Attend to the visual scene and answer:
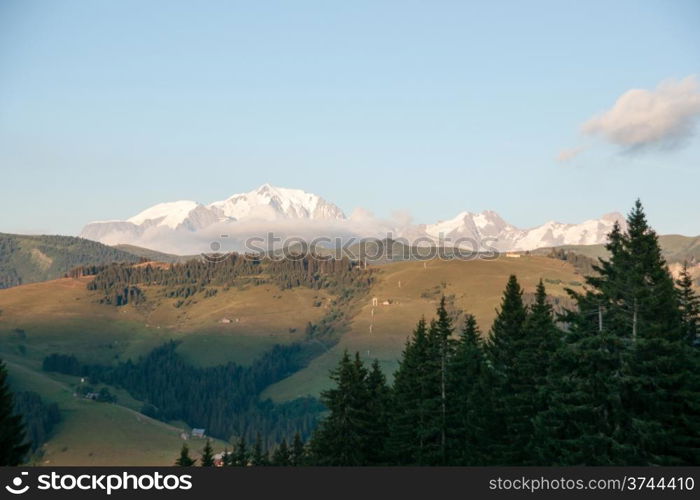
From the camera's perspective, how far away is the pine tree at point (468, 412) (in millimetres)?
69250

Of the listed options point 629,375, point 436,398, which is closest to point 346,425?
point 436,398

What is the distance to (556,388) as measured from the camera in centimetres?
5522

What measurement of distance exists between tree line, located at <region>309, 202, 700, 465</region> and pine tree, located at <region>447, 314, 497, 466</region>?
0.12 metres

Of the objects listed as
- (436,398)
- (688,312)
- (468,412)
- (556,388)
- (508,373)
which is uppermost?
(688,312)

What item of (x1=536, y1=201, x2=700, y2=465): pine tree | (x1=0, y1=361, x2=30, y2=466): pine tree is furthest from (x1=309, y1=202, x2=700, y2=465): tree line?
(x1=0, y1=361, x2=30, y2=466): pine tree

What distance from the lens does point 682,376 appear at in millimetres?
49656

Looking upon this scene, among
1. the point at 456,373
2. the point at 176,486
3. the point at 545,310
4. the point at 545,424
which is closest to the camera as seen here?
the point at 176,486

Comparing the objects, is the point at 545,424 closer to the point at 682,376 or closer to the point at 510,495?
the point at 682,376

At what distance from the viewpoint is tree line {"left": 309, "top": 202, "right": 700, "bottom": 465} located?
49812 mm

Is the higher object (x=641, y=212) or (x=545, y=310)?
(x=641, y=212)

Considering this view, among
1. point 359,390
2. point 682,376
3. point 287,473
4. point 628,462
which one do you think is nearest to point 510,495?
point 287,473

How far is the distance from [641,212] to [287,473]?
96.9 feet

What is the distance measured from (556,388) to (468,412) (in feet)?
53.3

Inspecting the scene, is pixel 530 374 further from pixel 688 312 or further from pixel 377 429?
pixel 688 312
